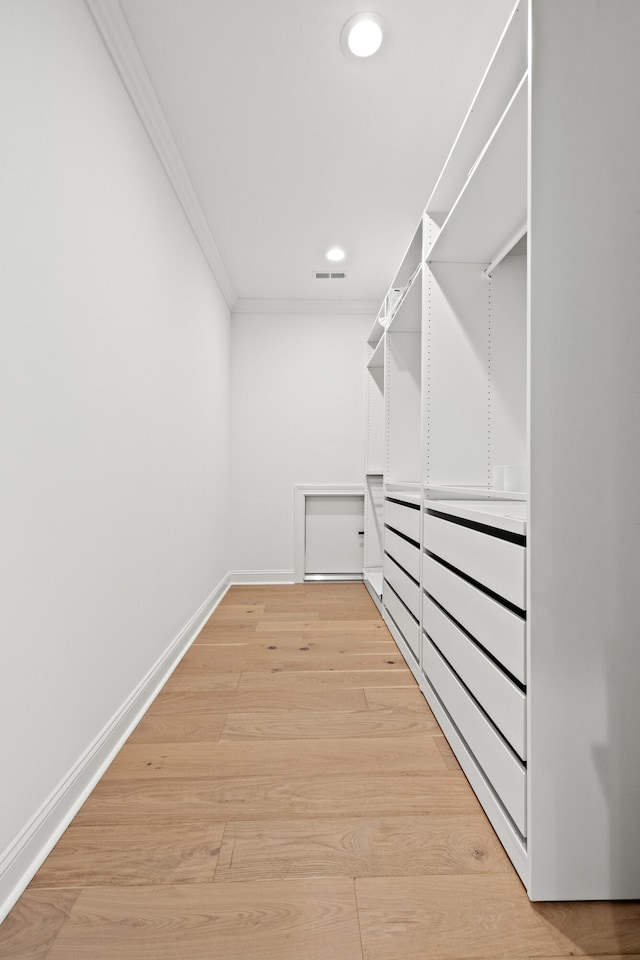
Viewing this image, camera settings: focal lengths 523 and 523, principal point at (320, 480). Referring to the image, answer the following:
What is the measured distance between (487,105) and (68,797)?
89.1 inches

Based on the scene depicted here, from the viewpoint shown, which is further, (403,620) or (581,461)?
(403,620)

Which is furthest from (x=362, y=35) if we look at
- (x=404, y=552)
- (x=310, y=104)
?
(x=404, y=552)

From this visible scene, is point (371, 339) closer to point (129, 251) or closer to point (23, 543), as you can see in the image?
point (129, 251)

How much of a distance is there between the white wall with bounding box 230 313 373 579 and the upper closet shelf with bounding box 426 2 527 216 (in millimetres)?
2355

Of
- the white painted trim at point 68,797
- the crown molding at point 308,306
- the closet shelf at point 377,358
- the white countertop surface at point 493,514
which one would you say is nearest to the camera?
the white painted trim at point 68,797

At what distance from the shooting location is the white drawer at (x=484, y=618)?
120 cm

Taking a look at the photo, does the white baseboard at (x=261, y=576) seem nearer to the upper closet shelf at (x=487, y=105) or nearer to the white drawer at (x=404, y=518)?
the white drawer at (x=404, y=518)

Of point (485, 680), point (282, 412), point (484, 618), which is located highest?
point (282, 412)

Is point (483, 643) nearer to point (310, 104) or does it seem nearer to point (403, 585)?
point (403, 585)

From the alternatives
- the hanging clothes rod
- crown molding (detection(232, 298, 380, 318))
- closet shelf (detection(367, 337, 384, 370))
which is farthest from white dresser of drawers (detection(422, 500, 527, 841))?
crown molding (detection(232, 298, 380, 318))

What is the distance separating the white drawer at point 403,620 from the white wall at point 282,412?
153 centimetres

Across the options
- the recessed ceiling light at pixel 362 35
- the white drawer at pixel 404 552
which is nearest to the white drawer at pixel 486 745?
the white drawer at pixel 404 552

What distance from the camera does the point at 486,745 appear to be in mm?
1396

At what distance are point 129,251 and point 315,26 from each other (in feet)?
3.21
